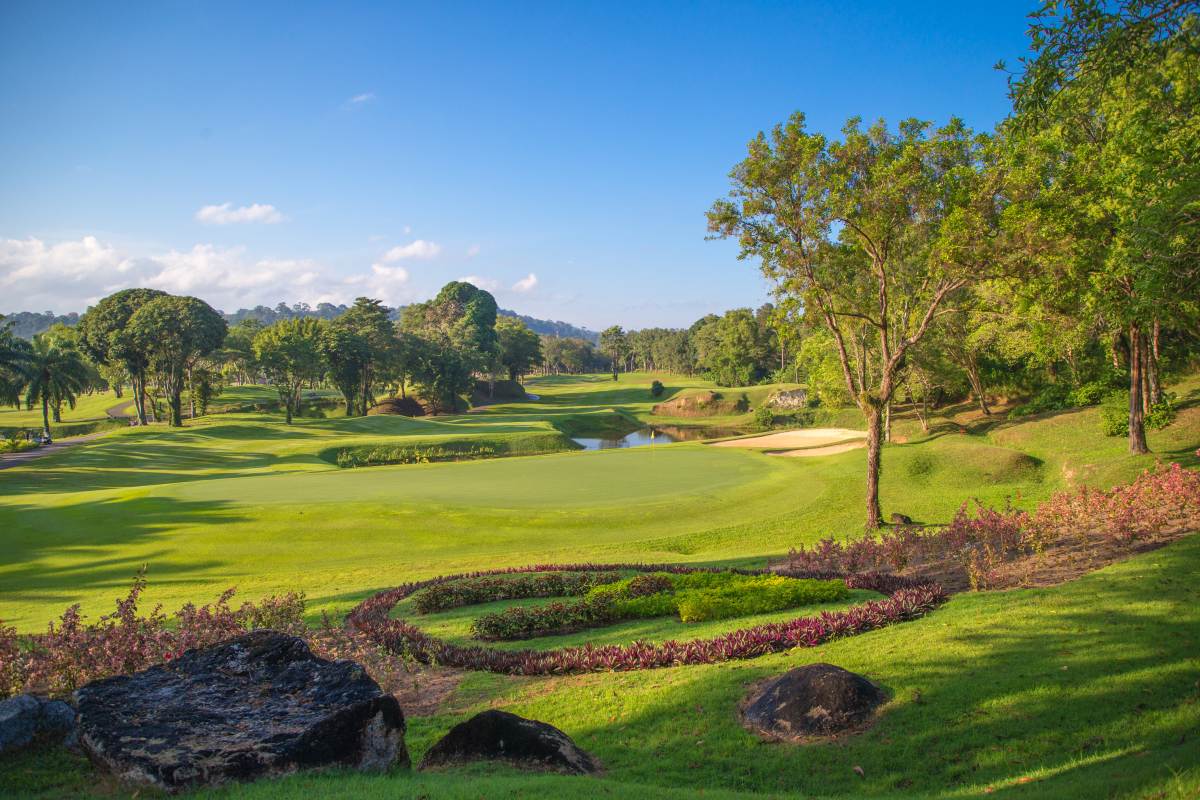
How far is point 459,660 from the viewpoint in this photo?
11312mm

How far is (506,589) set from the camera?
16453 mm

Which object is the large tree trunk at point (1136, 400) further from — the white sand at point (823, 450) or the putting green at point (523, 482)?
the white sand at point (823, 450)

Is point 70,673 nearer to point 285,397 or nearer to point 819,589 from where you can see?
point 819,589

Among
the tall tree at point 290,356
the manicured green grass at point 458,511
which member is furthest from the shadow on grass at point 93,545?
the tall tree at point 290,356

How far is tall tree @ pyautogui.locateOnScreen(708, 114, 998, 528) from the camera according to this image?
67.7ft

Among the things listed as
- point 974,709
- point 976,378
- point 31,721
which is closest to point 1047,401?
point 976,378

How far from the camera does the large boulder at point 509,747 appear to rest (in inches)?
278

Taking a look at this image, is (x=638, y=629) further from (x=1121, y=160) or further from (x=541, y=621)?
(x=1121, y=160)

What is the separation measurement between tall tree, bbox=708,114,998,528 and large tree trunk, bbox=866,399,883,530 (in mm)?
38

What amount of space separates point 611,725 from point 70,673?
6.95 metres

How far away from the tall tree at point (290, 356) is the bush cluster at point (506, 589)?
61595 mm

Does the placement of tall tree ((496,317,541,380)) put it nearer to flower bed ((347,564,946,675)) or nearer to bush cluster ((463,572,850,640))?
bush cluster ((463,572,850,640))

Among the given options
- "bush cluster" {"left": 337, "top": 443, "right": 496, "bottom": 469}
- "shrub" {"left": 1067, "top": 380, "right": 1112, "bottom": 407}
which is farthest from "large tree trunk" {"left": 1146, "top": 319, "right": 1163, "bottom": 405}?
"bush cluster" {"left": 337, "top": 443, "right": 496, "bottom": 469}

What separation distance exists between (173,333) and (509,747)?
241ft
